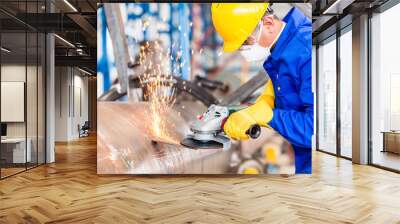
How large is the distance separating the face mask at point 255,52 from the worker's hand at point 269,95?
1.34ft

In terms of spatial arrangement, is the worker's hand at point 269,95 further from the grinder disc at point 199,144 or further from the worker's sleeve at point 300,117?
the grinder disc at point 199,144

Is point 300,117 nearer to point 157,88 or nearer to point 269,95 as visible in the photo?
point 269,95

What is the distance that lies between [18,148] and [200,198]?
146 inches

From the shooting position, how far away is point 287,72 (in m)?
5.83

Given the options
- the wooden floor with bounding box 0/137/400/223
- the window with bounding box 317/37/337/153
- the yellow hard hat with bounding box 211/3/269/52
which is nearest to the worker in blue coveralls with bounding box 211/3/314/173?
the yellow hard hat with bounding box 211/3/269/52

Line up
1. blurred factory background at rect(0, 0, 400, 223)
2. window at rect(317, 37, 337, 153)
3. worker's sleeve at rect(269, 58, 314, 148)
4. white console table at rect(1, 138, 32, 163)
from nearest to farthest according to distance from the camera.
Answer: blurred factory background at rect(0, 0, 400, 223) < worker's sleeve at rect(269, 58, 314, 148) < white console table at rect(1, 138, 32, 163) < window at rect(317, 37, 337, 153)

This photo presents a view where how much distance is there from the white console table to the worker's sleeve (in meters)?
4.29

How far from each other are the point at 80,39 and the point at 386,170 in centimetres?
915

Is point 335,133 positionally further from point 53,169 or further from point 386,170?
point 53,169

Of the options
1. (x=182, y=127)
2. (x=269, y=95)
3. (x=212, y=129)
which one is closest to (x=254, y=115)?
(x=269, y=95)

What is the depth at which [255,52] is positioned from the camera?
5832 mm

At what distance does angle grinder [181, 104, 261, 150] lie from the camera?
5.83m

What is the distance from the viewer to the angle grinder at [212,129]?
5832 mm

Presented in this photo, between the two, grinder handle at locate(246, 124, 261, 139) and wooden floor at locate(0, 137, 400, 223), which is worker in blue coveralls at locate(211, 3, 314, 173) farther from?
wooden floor at locate(0, 137, 400, 223)
